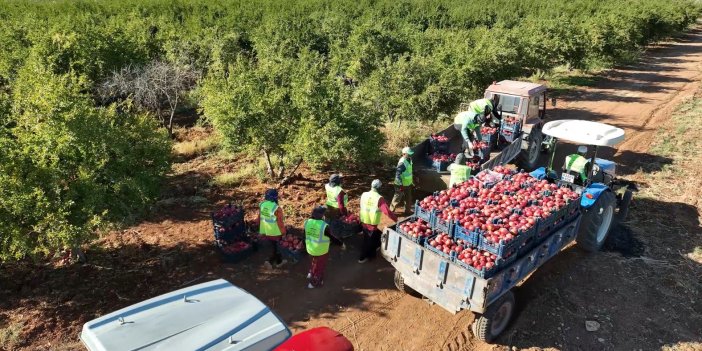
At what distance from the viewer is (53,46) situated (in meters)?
17.0

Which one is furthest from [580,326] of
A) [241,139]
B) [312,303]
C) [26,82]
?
[26,82]

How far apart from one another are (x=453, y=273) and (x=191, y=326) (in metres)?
3.72

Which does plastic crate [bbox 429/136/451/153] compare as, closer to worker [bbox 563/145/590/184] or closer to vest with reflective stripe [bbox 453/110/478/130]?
vest with reflective stripe [bbox 453/110/478/130]

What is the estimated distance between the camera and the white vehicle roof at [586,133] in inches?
376

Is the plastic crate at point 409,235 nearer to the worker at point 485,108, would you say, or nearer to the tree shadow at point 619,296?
the tree shadow at point 619,296

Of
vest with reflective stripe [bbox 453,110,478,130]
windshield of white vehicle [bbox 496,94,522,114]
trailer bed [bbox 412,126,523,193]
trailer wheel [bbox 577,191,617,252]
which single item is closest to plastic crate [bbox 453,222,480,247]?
trailer wheel [bbox 577,191,617,252]

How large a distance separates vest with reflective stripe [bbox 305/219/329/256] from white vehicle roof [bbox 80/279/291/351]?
8.28 ft

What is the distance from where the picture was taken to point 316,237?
8.20m

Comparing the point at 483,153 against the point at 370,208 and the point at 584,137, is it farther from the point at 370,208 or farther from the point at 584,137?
the point at 370,208

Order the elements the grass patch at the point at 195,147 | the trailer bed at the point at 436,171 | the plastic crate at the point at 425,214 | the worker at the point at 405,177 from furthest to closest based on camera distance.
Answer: the grass patch at the point at 195,147, the trailer bed at the point at 436,171, the worker at the point at 405,177, the plastic crate at the point at 425,214

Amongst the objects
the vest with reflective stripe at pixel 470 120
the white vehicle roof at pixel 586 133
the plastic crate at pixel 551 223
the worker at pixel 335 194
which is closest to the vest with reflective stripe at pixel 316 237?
the worker at pixel 335 194

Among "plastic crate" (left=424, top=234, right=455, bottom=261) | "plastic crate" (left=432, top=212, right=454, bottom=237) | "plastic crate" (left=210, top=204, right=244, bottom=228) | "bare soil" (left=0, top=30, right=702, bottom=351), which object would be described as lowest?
"bare soil" (left=0, top=30, right=702, bottom=351)

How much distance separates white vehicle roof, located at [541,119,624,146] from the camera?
31.4 feet

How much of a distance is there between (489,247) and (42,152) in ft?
24.3
